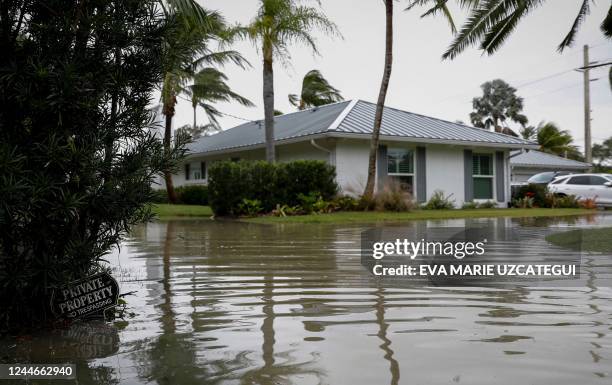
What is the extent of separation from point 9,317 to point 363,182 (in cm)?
1742

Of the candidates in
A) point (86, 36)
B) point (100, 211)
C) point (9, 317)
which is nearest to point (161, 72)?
point (86, 36)

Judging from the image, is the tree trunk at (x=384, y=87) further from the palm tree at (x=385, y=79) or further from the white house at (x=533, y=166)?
the white house at (x=533, y=166)

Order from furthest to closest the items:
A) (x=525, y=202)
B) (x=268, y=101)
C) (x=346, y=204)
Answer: (x=525, y=202)
(x=268, y=101)
(x=346, y=204)

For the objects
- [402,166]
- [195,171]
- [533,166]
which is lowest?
[402,166]

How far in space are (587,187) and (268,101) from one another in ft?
47.3

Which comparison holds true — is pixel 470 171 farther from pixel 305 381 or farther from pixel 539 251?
pixel 305 381

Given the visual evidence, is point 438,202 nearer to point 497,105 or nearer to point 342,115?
point 342,115

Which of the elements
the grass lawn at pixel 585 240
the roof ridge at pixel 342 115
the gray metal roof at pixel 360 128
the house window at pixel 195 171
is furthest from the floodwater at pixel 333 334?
the house window at pixel 195 171

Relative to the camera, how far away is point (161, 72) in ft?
14.1

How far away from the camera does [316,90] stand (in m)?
34.4

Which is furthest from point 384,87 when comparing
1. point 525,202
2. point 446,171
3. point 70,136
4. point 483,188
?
point 70,136

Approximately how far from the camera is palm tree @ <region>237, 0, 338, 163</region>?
20.2m

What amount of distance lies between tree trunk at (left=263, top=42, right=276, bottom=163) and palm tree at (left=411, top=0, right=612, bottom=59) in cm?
732

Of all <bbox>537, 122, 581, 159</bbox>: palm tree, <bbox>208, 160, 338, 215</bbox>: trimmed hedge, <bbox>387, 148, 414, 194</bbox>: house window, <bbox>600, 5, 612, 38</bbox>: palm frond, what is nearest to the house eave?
<bbox>387, 148, 414, 194</bbox>: house window
